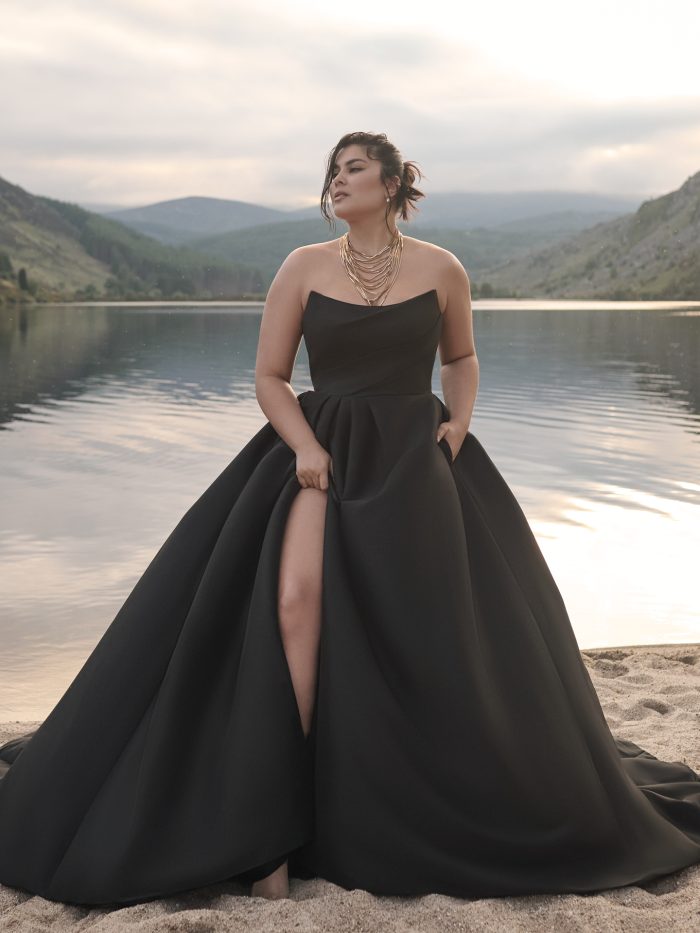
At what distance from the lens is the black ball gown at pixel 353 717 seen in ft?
9.18

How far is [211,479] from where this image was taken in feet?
34.3

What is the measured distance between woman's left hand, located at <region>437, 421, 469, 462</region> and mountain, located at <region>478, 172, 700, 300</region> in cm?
10509

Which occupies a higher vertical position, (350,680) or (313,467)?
(313,467)

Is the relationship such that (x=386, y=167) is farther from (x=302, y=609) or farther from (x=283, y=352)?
(x=302, y=609)

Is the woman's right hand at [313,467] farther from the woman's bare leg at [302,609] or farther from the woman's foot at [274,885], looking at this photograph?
the woman's foot at [274,885]

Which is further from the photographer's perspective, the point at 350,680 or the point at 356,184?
the point at 356,184

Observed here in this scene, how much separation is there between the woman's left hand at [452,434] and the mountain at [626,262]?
105 metres

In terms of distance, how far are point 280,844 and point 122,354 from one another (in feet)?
92.1

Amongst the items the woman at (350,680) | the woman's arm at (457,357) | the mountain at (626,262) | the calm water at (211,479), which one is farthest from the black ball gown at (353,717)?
the mountain at (626,262)

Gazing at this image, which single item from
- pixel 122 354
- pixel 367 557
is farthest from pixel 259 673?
pixel 122 354

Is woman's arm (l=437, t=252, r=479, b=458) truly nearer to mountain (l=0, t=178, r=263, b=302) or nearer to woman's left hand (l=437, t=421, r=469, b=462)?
woman's left hand (l=437, t=421, r=469, b=462)

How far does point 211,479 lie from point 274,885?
783 centimetres

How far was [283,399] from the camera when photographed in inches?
126

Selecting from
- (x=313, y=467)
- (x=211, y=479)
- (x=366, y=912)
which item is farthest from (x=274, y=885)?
(x=211, y=479)
